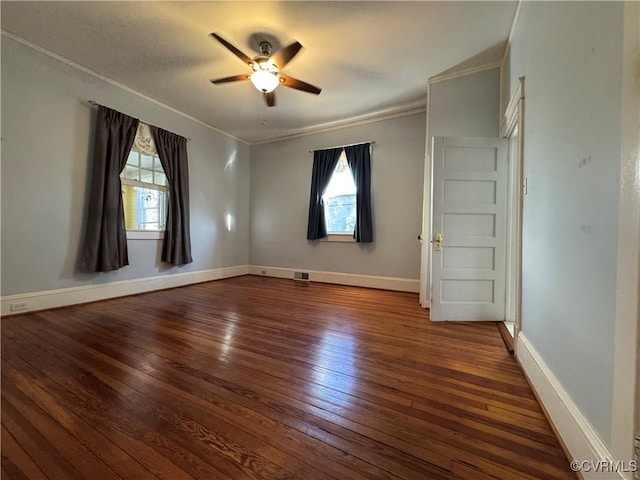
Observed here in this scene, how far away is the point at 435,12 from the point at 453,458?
3.21 metres

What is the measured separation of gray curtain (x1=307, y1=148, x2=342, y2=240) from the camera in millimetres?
4754

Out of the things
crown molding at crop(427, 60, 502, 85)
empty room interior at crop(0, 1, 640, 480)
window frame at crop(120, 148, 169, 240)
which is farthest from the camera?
window frame at crop(120, 148, 169, 240)

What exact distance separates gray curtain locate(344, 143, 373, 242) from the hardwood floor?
2.04 m

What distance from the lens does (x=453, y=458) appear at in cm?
103

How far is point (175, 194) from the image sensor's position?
412 cm

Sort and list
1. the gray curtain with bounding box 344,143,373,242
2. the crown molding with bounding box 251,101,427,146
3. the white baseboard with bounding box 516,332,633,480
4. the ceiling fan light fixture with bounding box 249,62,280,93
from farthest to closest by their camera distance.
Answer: the gray curtain with bounding box 344,143,373,242, the crown molding with bounding box 251,101,427,146, the ceiling fan light fixture with bounding box 249,62,280,93, the white baseboard with bounding box 516,332,633,480

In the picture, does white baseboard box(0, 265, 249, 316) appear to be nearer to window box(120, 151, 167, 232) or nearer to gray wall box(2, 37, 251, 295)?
gray wall box(2, 37, 251, 295)

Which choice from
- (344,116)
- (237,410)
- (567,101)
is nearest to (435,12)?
(567,101)

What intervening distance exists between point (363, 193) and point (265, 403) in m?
3.59

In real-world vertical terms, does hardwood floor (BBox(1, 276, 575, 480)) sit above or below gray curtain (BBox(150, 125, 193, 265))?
below

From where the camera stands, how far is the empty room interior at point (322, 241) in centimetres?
100

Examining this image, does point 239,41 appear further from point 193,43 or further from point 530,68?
point 530,68

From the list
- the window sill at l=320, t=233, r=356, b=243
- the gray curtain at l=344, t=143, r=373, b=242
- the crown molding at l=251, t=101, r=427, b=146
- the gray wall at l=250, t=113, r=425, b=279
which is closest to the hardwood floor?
the gray wall at l=250, t=113, r=425, b=279

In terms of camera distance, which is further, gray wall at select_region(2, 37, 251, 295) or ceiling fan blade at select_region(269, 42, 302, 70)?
gray wall at select_region(2, 37, 251, 295)
